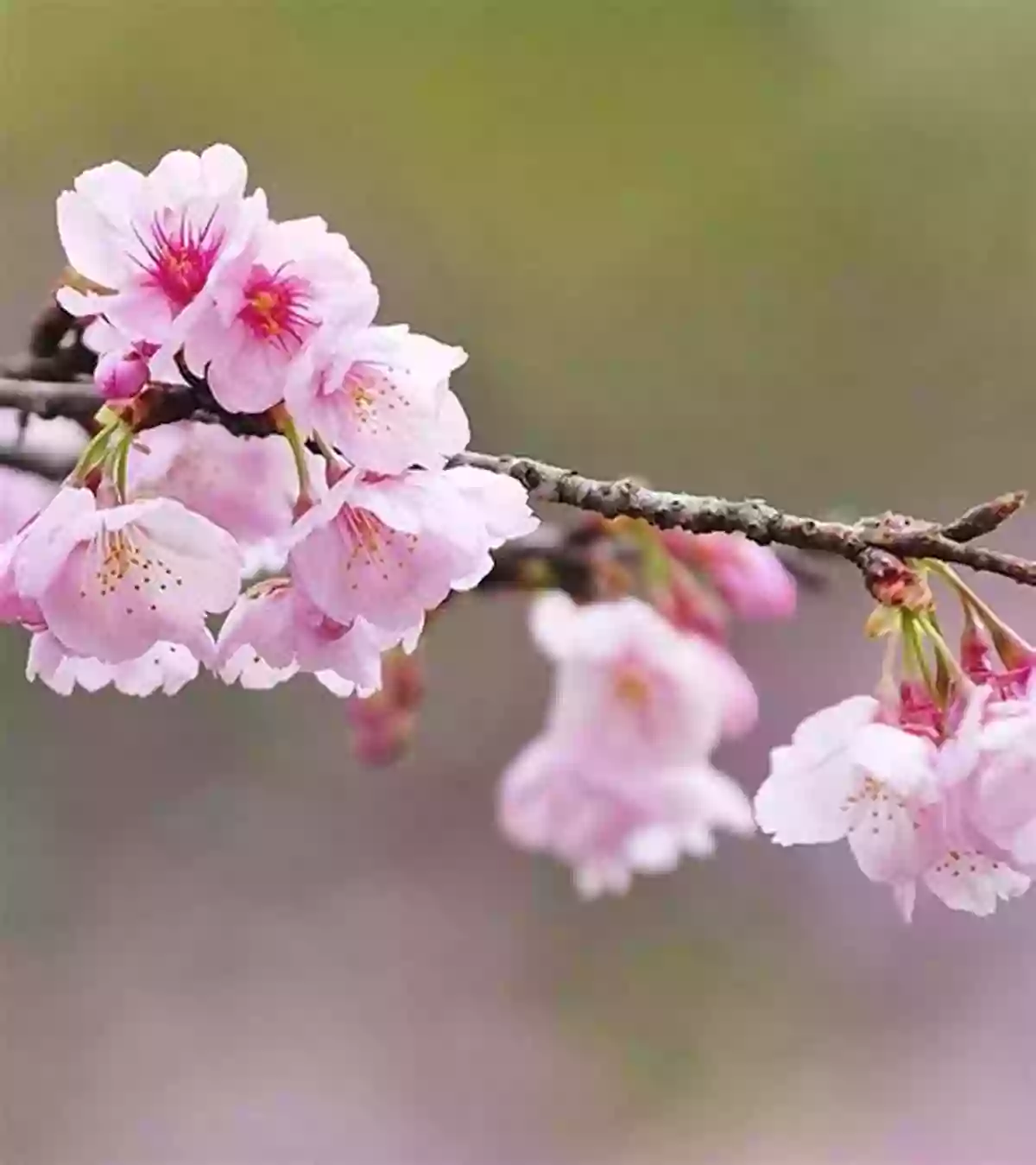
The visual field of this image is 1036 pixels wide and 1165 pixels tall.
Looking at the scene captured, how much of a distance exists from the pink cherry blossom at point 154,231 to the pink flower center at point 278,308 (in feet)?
0.04

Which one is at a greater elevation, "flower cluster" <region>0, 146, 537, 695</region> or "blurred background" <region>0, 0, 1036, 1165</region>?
"blurred background" <region>0, 0, 1036, 1165</region>

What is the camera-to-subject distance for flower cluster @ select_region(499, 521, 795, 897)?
0.66 metres

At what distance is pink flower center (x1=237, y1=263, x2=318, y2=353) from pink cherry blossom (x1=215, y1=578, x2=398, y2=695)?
66mm

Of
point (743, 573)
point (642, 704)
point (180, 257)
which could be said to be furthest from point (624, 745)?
point (180, 257)

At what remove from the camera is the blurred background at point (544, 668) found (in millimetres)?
1265

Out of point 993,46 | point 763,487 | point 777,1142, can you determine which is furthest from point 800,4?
point 777,1142

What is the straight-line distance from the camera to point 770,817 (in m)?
0.39

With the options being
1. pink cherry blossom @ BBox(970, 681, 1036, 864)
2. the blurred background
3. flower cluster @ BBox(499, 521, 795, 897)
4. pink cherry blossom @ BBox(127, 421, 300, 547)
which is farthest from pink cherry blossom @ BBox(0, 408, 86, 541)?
the blurred background

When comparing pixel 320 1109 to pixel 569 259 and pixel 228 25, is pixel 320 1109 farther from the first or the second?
pixel 228 25

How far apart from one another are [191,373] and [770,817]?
21cm

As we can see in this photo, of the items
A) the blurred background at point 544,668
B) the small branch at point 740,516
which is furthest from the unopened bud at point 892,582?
the blurred background at point 544,668

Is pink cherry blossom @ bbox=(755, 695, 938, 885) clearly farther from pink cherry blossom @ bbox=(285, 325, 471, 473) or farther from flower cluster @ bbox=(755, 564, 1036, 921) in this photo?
pink cherry blossom @ bbox=(285, 325, 471, 473)

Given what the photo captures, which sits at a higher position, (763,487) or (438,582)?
(763,487)

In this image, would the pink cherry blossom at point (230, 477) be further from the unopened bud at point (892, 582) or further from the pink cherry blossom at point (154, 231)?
the unopened bud at point (892, 582)
